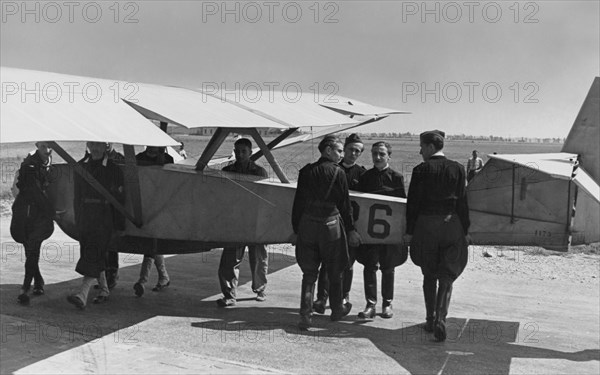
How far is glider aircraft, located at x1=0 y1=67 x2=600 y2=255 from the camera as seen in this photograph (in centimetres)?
637

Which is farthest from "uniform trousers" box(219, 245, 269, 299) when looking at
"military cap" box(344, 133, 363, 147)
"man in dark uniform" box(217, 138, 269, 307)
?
"military cap" box(344, 133, 363, 147)

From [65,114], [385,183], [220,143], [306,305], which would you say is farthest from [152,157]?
[385,183]

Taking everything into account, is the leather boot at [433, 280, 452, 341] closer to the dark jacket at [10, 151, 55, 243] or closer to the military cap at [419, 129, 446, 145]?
the military cap at [419, 129, 446, 145]

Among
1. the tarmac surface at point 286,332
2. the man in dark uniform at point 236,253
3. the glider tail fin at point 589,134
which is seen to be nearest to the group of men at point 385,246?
the tarmac surface at point 286,332

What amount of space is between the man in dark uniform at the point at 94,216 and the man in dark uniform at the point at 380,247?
3.22 m

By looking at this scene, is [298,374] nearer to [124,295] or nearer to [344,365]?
[344,365]

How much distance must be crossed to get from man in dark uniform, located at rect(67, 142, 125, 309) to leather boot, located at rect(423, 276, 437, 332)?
406 centimetres

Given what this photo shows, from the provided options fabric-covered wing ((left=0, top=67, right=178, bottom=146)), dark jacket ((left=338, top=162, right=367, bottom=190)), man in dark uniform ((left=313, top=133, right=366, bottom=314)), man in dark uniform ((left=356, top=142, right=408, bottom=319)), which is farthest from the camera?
dark jacket ((left=338, top=162, right=367, bottom=190))

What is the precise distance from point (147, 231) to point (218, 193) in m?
1.15

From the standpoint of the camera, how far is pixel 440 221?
21.7ft

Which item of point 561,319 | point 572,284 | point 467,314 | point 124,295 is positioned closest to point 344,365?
point 467,314

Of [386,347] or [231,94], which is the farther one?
[231,94]

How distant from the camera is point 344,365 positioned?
6.04 m

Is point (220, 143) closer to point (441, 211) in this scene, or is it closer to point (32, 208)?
point (32, 208)
